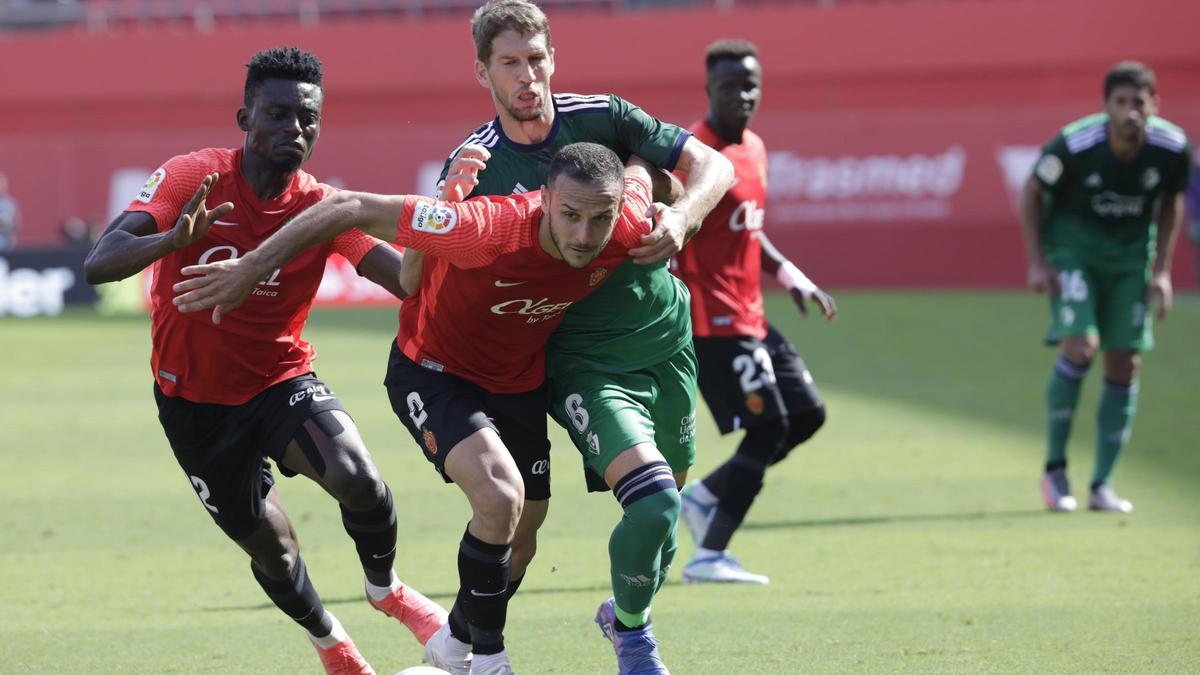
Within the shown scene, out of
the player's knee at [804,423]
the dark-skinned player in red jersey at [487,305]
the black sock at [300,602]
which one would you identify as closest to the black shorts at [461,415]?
the dark-skinned player in red jersey at [487,305]

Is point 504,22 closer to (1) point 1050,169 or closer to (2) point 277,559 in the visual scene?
(2) point 277,559

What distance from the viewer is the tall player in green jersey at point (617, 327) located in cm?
533

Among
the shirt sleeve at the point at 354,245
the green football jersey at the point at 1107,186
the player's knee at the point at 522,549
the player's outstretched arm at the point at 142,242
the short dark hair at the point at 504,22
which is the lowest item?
the player's knee at the point at 522,549

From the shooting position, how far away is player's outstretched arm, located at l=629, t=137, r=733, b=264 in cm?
522

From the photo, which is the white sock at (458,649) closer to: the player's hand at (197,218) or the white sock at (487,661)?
the white sock at (487,661)

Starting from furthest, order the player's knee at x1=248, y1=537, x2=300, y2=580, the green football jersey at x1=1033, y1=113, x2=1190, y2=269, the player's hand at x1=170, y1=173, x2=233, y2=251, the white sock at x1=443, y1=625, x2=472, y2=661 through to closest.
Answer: the green football jersey at x1=1033, y1=113, x2=1190, y2=269 → the player's knee at x1=248, y1=537, x2=300, y2=580 → the white sock at x1=443, y1=625, x2=472, y2=661 → the player's hand at x1=170, y1=173, x2=233, y2=251

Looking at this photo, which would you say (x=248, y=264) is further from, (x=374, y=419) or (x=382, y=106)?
(x=382, y=106)

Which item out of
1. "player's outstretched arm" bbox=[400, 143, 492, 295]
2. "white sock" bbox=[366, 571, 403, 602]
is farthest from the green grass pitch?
"player's outstretched arm" bbox=[400, 143, 492, 295]

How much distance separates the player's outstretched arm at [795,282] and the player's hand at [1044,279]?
5.76 ft

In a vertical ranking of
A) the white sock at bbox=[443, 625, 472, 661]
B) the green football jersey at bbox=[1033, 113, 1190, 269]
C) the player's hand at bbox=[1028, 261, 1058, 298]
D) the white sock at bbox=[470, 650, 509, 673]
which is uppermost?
the green football jersey at bbox=[1033, 113, 1190, 269]

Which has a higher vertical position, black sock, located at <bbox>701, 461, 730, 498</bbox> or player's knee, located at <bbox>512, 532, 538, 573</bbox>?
player's knee, located at <bbox>512, 532, 538, 573</bbox>

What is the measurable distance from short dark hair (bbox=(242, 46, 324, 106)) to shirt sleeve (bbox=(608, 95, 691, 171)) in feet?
3.65

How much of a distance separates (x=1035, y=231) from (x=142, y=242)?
20.1 ft

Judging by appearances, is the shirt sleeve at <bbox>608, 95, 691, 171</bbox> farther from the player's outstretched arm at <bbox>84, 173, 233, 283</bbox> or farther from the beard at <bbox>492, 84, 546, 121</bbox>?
the player's outstretched arm at <bbox>84, 173, 233, 283</bbox>
